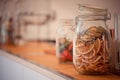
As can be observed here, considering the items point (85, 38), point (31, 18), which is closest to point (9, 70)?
point (85, 38)

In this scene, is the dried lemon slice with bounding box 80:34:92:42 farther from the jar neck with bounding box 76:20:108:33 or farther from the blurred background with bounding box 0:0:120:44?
the blurred background with bounding box 0:0:120:44

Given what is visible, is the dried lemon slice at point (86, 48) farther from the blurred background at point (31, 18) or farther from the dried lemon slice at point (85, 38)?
the blurred background at point (31, 18)

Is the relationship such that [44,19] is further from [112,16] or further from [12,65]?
[112,16]

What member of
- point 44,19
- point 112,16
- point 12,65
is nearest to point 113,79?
point 112,16

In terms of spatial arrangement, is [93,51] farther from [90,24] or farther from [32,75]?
[32,75]

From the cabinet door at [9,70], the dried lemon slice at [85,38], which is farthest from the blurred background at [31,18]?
the dried lemon slice at [85,38]

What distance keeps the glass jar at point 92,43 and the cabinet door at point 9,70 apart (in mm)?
320

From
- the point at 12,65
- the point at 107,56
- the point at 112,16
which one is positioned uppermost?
the point at 112,16

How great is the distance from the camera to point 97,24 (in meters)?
0.65

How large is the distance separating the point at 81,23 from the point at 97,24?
0.05 metres

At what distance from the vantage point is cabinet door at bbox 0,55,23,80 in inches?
35.5

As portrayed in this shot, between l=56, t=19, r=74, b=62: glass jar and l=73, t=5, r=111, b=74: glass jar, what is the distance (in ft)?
0.41

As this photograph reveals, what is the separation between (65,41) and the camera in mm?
856

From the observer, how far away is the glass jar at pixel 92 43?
62 centimetres
